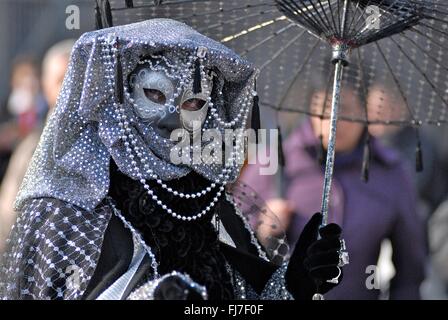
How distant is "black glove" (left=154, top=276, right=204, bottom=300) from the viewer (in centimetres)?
339

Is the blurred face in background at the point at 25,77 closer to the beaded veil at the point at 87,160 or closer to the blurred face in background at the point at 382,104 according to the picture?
the blurred face in background at the point at 382,104

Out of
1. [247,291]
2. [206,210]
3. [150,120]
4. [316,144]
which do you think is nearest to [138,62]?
[150,120]

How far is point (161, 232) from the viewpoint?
3.80 meters

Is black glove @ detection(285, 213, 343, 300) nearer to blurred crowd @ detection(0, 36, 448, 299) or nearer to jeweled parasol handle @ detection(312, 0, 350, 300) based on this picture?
jeweled parasol handle @ detection(312, 0, 350, 300)

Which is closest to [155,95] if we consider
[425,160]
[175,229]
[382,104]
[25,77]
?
[175,229]

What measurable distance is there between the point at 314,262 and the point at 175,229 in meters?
0.43

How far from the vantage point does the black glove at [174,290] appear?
3.39 meters

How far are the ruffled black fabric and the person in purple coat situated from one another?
1.61 metres

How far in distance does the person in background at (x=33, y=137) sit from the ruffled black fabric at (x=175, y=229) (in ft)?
4.45

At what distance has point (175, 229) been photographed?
3832mm

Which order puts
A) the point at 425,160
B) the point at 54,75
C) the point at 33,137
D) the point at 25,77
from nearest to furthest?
1. the point at 54,75
2. the point at 33,137
3. the point at 25,77
4. the point at 425,160

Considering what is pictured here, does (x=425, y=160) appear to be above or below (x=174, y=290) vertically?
below

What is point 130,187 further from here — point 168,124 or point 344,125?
point 344,125
